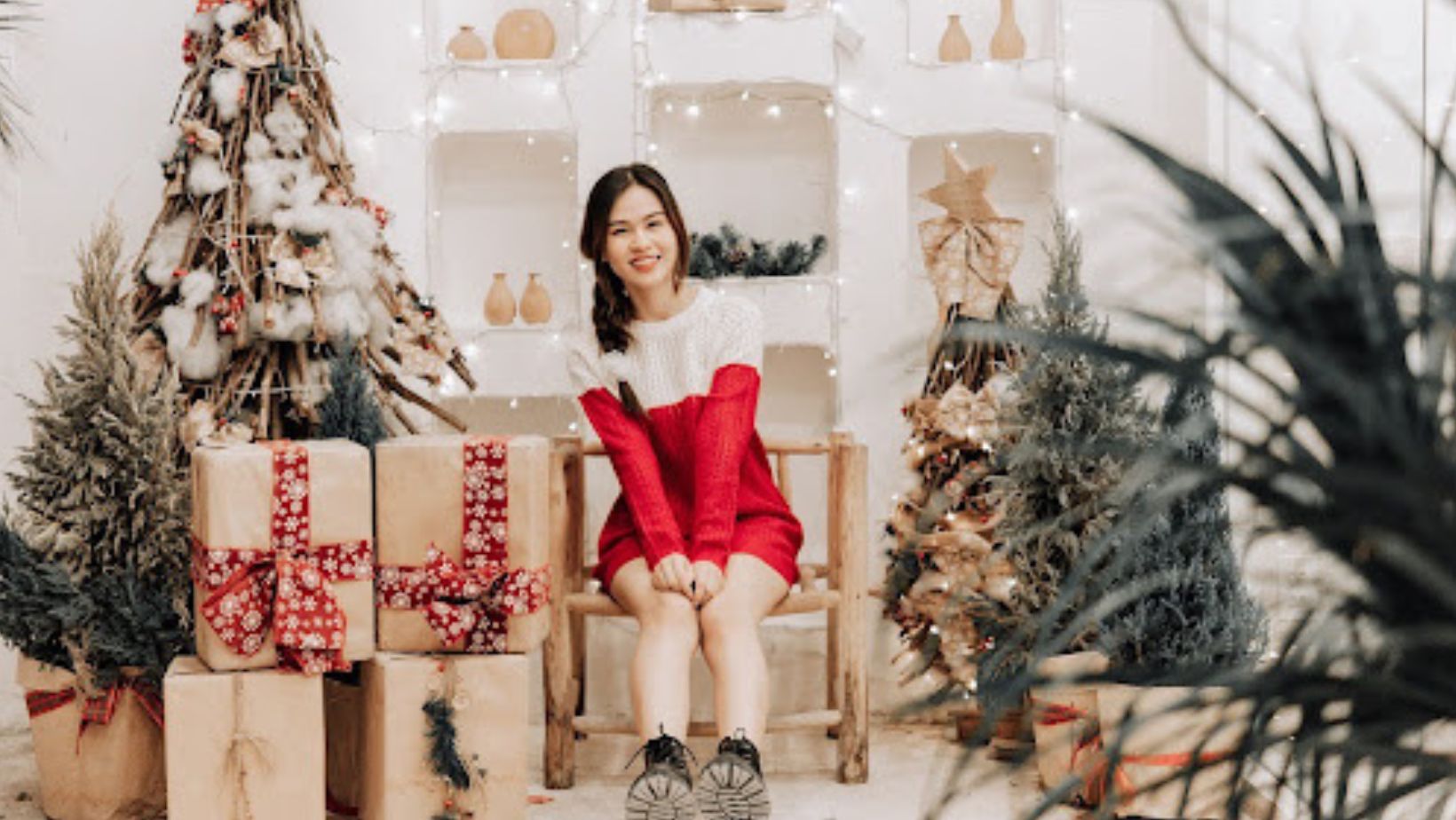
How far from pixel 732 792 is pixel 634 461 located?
903mm

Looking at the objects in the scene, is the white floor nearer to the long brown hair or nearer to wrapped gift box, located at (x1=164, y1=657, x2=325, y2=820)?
wrapped gift box, located at (x1=164, y1=657, x2=325, y2=820)

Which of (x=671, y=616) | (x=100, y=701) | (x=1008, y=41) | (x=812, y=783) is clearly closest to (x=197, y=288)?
(x=100, y=701)

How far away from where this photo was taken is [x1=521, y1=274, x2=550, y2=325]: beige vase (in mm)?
4547

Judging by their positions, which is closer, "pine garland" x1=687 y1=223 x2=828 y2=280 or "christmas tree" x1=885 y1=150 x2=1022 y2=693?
"christmas tree" x1=885 y1=150 x2=1022 y2=693

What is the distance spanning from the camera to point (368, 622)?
3.18 meters

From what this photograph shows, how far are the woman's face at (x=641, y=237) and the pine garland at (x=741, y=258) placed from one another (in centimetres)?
56

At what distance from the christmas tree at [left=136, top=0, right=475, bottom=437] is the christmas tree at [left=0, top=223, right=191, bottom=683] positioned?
0.29m

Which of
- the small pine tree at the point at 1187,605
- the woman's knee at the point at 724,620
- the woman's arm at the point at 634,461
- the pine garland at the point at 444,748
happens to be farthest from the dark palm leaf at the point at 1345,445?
the woman's arm at the point at 634,461

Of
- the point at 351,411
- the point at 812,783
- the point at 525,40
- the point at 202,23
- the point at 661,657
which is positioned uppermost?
the point at 525,40

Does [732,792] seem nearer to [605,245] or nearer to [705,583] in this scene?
[705,583]

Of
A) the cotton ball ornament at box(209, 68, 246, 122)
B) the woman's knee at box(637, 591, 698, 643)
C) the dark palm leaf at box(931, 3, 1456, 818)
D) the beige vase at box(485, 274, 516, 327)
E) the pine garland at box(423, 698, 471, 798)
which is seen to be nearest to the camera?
the dark palm leaf at box(931, 3, 1456, 818)

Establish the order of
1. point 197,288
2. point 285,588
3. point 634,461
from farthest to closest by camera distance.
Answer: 1. point 634,461
2. point 197,288
3. point 285,588

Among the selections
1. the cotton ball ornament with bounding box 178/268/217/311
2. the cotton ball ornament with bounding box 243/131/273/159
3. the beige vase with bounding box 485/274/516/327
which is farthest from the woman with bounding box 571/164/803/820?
the cotton ball ornament with bounding box 178/268/217/311

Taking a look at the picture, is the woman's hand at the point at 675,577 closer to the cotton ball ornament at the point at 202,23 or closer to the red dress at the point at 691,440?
the red dress at the point at 691,440
